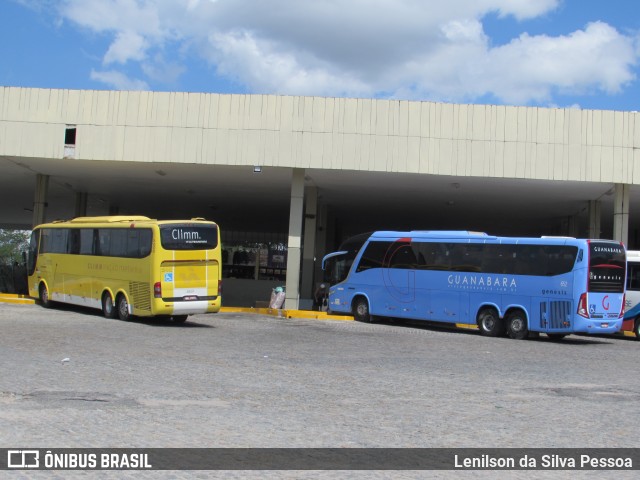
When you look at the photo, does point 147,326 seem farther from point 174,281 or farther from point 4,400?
point 4,400

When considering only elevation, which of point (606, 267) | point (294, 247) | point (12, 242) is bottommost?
point (606, 267)

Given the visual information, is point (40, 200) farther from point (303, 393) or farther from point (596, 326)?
point (303, 393)

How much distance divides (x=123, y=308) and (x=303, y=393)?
13.9 meters

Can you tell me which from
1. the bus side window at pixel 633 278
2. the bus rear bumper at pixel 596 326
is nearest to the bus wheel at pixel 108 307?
the bus rear bumper at pixel 596 326

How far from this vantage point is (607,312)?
845 inches

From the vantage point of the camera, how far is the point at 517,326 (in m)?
22.6

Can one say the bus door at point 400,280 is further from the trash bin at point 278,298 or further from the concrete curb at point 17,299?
the concrete curb at point 17,299

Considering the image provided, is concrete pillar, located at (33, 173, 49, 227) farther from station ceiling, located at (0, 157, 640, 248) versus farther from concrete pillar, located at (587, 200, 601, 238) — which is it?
concrete pillar, located at (587, 200, 601, 238)

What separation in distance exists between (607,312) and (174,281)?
1225cm

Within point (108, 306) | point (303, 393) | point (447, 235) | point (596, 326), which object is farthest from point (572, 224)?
point (303, 393)

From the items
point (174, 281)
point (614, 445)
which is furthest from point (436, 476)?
point (174, 281)

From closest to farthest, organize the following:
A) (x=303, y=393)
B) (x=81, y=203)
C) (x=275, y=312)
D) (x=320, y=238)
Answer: (x=303, y=393) → (x=275, y=312) → (x=81, y=203) → (x=320, y=238)

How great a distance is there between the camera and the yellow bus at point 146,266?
846 inches

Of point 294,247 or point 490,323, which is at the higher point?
point 294,247
